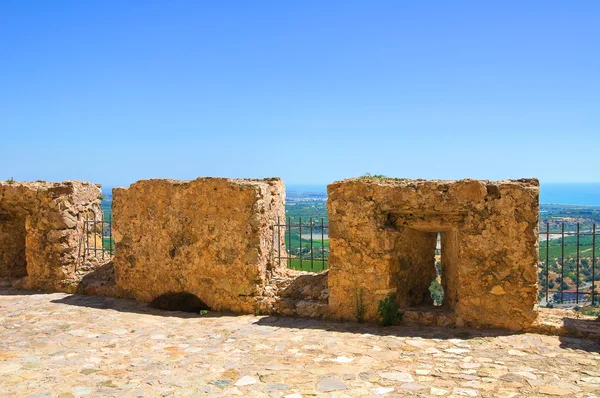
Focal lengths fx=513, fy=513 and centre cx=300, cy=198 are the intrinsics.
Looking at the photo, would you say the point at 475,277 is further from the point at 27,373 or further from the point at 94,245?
the point at 94,245

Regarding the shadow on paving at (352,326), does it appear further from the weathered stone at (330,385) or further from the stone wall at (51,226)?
the weathered stone at (330,385)

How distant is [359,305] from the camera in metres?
8.00

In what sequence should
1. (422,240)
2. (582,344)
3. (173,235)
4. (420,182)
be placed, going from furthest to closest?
(173,235) → (422,240) → (420,182) → (582,344)

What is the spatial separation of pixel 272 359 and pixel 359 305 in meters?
2.15

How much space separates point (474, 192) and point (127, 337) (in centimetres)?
542

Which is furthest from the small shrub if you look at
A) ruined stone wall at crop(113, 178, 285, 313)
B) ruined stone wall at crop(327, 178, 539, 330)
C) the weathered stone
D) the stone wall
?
the stone wall

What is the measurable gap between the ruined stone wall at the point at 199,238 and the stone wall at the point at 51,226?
4.89ft

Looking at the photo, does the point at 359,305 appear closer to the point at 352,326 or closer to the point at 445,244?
the point at 352,326

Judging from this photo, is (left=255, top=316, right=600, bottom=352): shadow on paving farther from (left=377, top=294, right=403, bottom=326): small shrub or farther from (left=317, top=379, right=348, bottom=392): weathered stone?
(left=317, top=379, right=348, bottom=392): weathered stone

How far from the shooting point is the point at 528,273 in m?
7.18

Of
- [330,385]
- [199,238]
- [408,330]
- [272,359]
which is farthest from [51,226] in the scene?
[330,385]

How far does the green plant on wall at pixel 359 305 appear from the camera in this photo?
797 centimetres

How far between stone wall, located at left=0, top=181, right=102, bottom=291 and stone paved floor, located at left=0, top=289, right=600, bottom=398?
2234 millimetres

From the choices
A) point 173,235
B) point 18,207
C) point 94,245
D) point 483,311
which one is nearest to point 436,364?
point 483,311
